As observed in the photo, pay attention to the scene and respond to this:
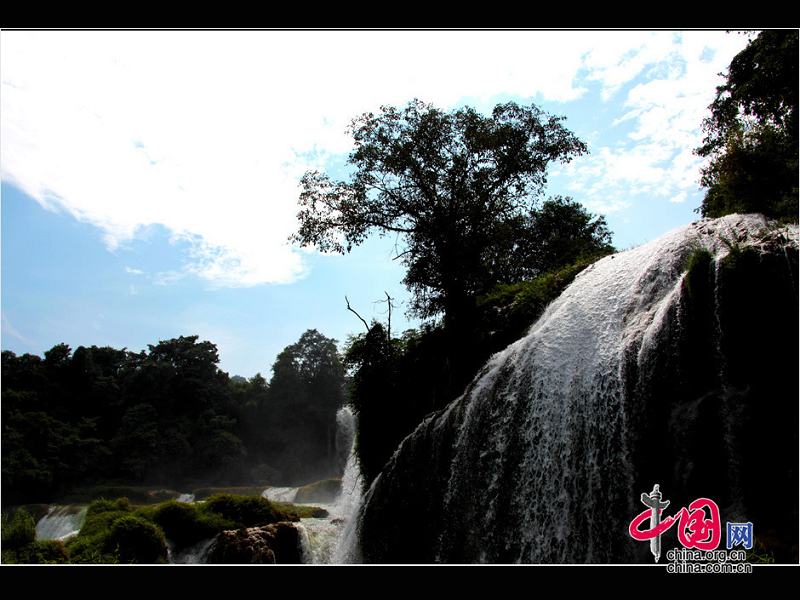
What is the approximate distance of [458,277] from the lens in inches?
656

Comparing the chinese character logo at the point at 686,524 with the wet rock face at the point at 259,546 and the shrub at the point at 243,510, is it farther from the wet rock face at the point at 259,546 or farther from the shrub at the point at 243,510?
the shrub at the point at 243,510

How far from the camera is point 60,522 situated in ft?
91.9

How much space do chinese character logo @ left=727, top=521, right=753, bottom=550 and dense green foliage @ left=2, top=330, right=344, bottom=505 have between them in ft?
143

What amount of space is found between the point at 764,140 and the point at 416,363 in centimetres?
882

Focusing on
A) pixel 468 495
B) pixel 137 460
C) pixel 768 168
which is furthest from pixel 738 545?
pixel 137 460

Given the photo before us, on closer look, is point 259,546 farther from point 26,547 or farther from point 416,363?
point 416,363

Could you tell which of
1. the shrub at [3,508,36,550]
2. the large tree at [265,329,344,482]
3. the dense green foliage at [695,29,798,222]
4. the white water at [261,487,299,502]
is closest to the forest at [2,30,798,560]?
the dense green foliage at [695,29,798,222]

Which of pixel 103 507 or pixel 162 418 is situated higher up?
pixel 162 418

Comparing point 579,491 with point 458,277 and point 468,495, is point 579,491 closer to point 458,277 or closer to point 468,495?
point 468,495

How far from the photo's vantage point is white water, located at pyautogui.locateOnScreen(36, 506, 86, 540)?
26.9m

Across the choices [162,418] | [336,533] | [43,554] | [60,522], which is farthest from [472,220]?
[162,418]

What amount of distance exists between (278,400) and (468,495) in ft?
178

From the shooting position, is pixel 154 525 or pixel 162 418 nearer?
pixel 154 525

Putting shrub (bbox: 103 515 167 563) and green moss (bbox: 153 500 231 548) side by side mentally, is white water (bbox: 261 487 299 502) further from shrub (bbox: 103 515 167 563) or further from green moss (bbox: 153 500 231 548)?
shrub (bbox: 103 515 167 563)
